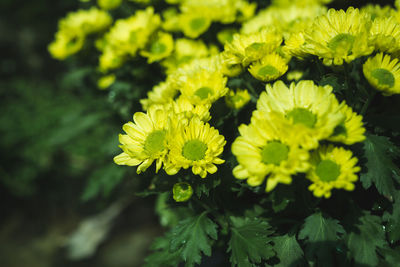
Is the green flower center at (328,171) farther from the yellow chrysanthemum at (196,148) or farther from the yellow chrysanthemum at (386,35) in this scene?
the yellow chrysanthemum at (386,35)

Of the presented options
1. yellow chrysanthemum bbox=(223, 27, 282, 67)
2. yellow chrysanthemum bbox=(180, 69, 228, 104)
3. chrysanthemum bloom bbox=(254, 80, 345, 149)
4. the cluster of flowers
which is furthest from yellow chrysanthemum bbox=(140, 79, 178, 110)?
chrysanthemum bloom bbox=(254, 80, 345, 149)

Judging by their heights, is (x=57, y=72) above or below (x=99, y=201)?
above

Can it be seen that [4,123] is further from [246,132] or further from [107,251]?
[246,132]

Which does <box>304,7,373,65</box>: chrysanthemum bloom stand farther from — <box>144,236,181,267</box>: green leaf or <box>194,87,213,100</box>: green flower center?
<box>144,236,181,267</box>: green leaf

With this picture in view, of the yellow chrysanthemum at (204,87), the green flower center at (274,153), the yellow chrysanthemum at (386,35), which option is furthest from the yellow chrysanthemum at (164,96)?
the yellow chrysanthemum at (386,35)

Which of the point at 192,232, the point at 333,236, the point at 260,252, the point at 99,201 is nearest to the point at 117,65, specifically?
the point at 192,232

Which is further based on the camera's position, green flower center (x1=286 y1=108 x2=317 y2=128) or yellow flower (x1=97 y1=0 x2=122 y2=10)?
yellow flower (x1=97 y1=0 x2=122 y2=10)

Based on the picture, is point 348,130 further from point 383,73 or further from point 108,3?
point 108,3
